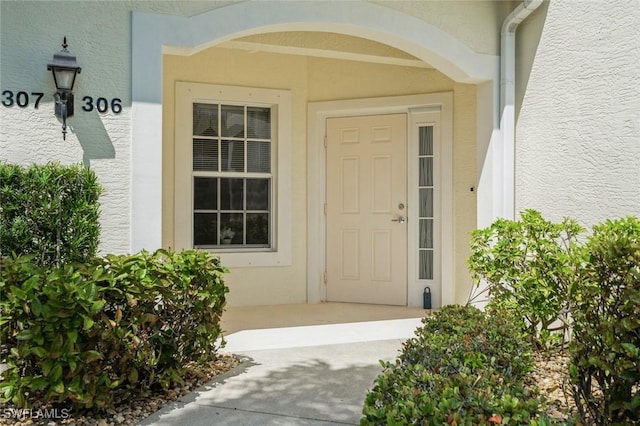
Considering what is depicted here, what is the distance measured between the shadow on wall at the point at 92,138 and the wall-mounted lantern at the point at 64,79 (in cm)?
10

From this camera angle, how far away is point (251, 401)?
3670 mm

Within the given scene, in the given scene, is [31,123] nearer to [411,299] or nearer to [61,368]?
[61,368]

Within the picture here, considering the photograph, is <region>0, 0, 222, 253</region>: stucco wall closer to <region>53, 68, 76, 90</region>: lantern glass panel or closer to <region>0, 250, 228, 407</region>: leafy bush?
<region>53, 68, 76, 90</region>: lantern glass panel

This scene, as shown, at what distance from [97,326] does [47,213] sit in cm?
115

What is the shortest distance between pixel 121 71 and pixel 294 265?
3604 millimetres

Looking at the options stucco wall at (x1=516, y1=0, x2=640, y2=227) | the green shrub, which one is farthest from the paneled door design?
the green shrub

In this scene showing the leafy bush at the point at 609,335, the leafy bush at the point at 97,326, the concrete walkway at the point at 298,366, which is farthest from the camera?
the concrete walkway at the point at 298,366

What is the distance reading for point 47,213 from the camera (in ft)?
12.8

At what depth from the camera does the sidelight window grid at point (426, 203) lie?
23.1ft

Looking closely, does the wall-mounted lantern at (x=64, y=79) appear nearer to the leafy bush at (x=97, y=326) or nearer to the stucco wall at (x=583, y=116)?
the leafy bush at (x=97, y=326)

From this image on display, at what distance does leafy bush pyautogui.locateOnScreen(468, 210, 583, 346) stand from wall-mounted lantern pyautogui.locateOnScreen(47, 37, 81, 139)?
3704 mm

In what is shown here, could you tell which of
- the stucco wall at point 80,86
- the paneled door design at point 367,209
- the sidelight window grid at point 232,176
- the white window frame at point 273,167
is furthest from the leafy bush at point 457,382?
the sidelight window grid at point 232,176

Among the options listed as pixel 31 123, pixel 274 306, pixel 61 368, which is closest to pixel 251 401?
pixel 61 368

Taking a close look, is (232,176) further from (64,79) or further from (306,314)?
(64,79)
